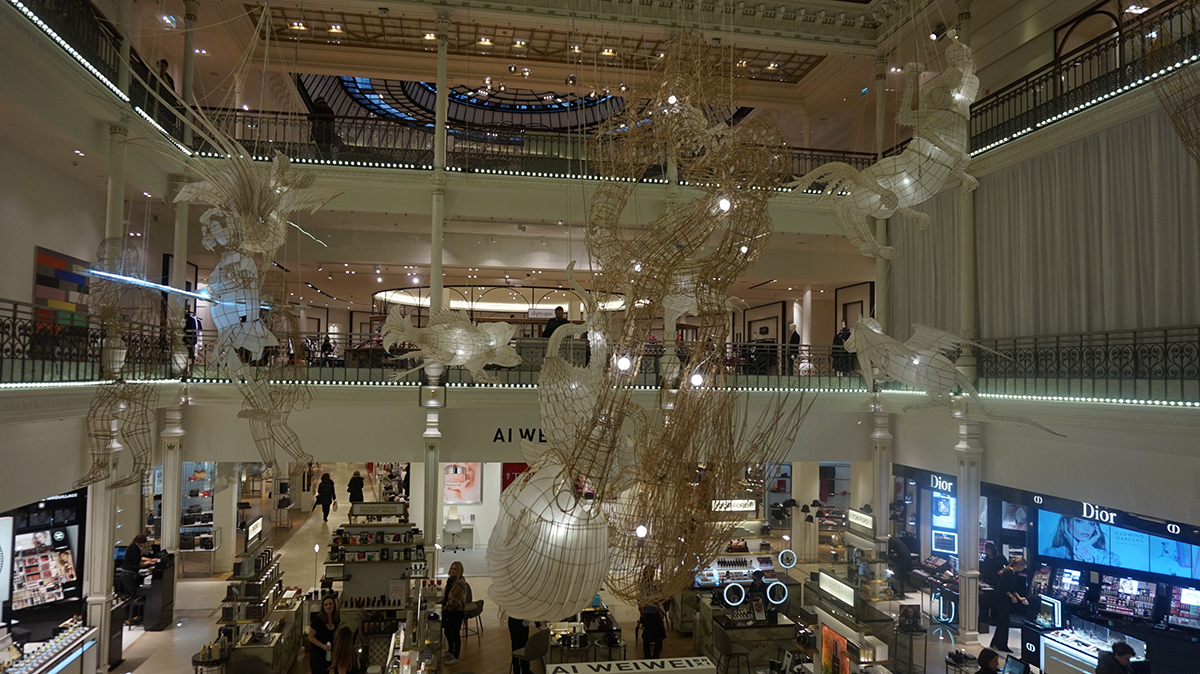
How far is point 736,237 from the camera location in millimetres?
3486

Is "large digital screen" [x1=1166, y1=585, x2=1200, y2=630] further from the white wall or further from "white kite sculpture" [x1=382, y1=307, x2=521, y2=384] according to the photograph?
the white wall

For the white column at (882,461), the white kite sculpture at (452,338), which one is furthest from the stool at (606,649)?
the white column at (882,461)

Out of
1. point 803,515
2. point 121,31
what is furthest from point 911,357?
point 803,515

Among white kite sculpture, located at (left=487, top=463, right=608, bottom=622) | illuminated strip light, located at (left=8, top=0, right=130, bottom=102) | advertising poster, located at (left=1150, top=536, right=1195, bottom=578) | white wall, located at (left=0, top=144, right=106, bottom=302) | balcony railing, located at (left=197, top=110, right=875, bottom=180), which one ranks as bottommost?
advertising poster, located at (left=1150, top=536, right=1195, bottom=578)

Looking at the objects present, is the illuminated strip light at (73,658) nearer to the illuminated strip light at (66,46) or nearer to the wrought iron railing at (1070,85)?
the illuminated strip light at (66,46)

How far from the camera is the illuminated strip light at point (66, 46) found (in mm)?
6169

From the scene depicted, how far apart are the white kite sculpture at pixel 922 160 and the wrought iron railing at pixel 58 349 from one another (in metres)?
5.28

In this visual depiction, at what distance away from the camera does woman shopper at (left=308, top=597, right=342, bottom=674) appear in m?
7.51

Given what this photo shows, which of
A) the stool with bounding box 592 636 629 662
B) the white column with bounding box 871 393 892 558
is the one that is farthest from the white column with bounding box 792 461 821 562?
the stool with bounding box 592 636 629 662

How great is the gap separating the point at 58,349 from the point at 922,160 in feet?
24.9

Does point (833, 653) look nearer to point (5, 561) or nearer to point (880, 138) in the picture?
point (880, 138)

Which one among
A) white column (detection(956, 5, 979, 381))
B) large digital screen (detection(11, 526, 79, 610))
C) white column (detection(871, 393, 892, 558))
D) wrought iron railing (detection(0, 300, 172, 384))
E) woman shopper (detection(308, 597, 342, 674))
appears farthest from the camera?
white column (detection(871, 393, 892, 558))

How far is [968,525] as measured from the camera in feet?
30.8

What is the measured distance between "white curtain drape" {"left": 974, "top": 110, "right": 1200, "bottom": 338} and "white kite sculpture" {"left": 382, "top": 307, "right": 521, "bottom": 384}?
6426 millimetres
